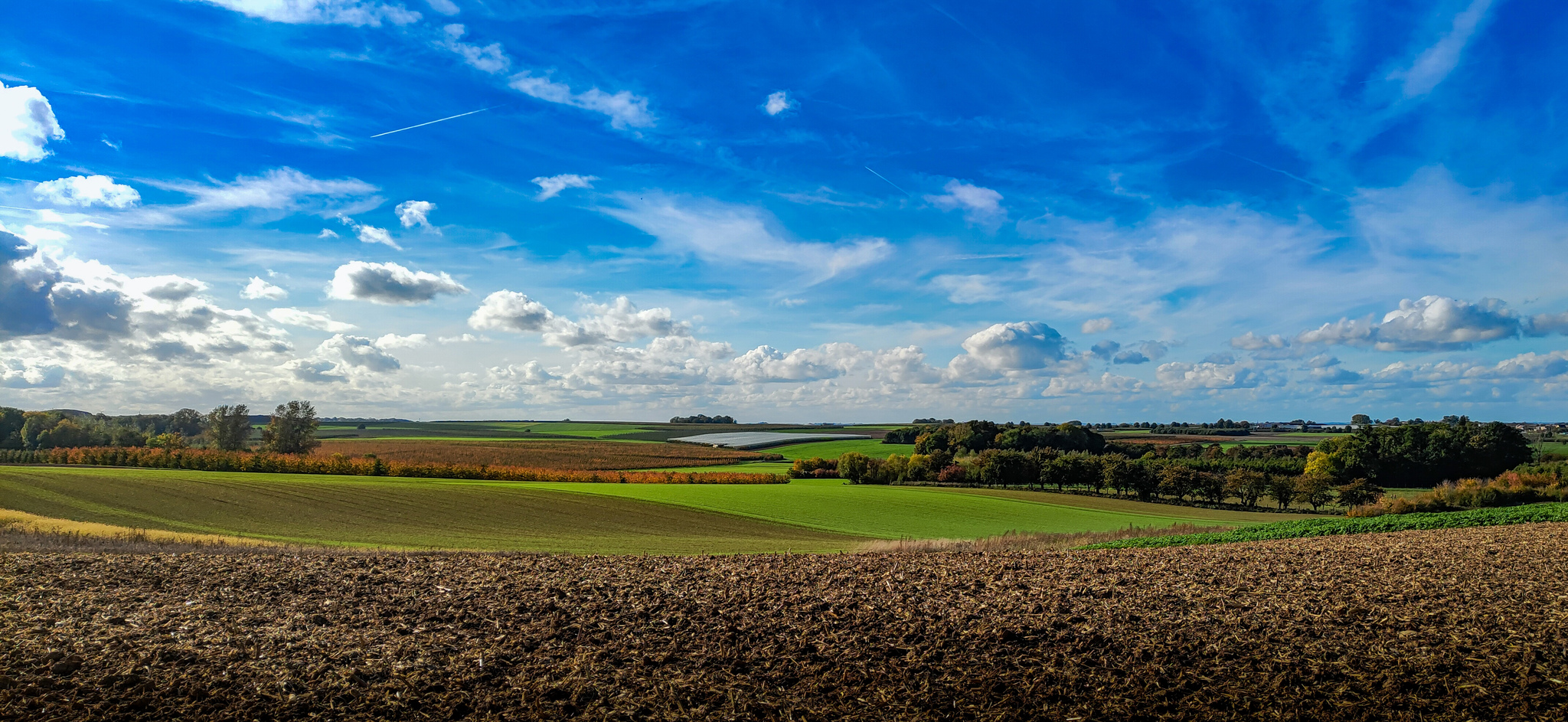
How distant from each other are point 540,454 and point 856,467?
113ft

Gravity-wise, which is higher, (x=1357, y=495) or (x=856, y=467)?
(x=856, y=467)

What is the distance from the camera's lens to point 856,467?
254 ft

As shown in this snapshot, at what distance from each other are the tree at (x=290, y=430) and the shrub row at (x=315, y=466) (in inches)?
448

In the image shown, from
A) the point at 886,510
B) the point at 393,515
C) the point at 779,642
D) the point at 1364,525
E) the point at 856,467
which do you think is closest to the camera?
the point at 779,642

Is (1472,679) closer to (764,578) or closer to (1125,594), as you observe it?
(1125,594)

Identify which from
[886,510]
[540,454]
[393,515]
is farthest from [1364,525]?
[540,454]

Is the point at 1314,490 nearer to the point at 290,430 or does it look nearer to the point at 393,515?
the point at 393,515

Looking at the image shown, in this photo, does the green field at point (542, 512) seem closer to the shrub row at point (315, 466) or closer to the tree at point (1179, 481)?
the tree at point (1179, 481)

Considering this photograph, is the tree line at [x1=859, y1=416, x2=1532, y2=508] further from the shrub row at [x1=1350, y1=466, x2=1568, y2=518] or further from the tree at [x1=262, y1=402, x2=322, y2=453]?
the tree at [x1=262, y1=402, x2=322, y2=453]

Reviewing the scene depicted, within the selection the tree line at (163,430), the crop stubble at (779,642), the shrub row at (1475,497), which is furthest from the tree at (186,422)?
the shrub row at (1475,497)

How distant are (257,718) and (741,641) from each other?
14.4 feet

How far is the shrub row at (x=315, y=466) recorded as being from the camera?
203 ft

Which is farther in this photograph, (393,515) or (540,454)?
(540,454)

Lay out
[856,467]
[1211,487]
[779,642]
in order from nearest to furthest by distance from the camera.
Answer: [779,642], [1211,487], [856,467]
